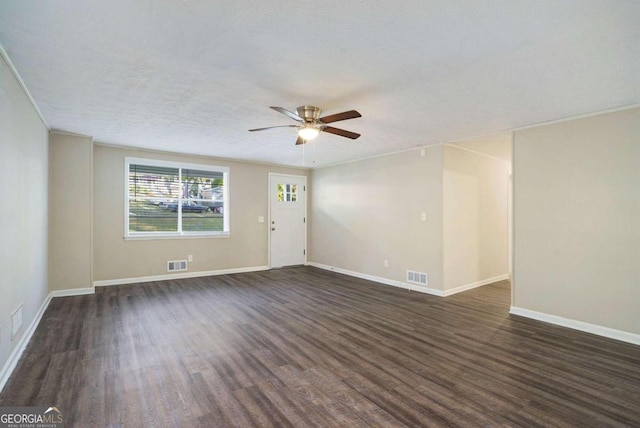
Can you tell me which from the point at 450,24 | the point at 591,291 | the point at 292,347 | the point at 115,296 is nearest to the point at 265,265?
the point at 115,296

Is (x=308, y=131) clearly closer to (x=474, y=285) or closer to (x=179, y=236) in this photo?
(x=179, y=236)

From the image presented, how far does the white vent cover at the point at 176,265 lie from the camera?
5863mm

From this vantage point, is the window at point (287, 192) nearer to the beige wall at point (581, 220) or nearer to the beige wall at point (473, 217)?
the beige wall at point (473, 217)

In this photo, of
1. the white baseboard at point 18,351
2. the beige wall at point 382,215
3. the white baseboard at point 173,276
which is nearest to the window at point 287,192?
the beige wall at point 382,215

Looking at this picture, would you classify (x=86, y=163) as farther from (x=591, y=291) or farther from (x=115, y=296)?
(x=591, y=291)

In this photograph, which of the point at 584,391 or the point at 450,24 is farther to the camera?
the point at 584,391

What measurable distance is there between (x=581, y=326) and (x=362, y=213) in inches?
146

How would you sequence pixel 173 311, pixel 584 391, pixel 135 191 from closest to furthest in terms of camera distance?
pixel 584 391
pixel 173 311
pixel 135 191

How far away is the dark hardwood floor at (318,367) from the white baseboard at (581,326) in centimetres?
12

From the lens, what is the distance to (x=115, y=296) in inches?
185

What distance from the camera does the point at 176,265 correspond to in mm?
5941

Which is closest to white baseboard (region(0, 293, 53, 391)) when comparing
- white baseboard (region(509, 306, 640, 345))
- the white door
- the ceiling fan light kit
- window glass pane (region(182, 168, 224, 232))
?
window glass pane (region(182, 168, 224, 232))

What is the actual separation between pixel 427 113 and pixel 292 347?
9.49ft

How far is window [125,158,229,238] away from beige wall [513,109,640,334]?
5.29 m
